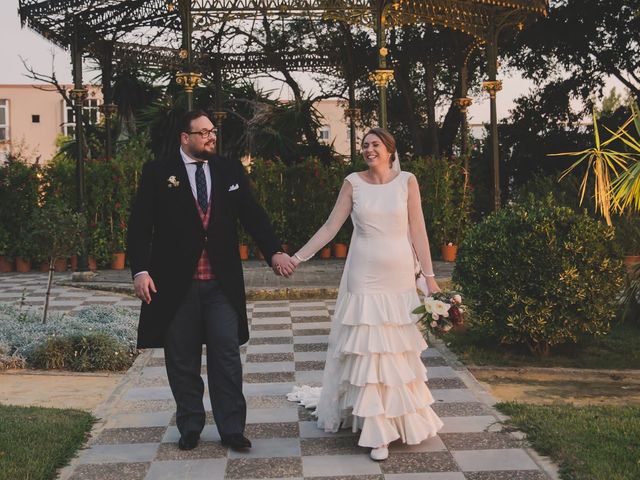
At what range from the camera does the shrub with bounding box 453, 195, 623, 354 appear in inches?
293

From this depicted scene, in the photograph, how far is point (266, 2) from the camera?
40.6 ft

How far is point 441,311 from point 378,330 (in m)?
0.39

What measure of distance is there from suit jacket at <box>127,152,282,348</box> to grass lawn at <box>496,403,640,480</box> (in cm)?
186

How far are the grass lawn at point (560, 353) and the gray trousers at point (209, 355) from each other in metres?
3.15

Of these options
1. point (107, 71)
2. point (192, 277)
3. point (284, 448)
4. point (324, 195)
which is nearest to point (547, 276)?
point (284, 448)

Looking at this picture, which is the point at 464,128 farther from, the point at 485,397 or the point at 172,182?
the point at 172,182

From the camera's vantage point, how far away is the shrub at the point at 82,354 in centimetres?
757

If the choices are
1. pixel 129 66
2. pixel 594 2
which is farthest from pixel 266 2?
pixel 594 2

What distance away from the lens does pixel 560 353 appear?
26.6ft

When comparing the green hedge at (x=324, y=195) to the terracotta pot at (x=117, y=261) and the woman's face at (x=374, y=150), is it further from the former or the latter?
the woman's face at (x=374, y=150)

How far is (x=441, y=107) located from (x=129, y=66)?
1210 cm

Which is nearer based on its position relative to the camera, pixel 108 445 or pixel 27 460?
pixel 27 460

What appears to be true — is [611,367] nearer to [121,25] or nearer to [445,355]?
[445,355]

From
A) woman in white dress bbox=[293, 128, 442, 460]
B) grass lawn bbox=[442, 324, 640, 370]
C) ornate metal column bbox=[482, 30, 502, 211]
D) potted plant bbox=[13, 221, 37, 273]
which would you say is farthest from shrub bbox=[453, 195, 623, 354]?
potted plant bbox=[13, 221, 37, 273]
